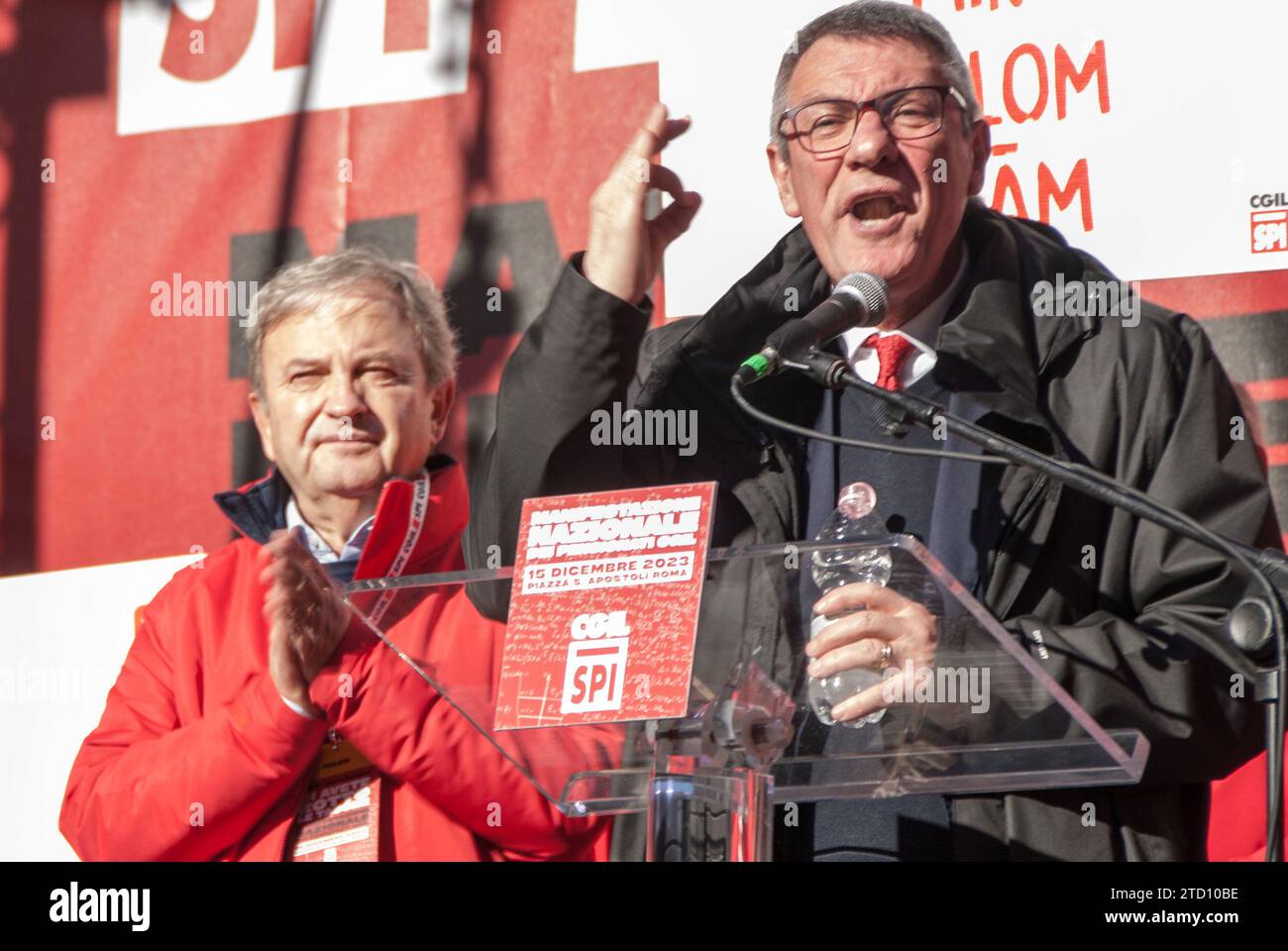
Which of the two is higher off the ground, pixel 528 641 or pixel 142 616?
pixel 142 616

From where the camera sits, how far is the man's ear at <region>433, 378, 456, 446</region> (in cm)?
321

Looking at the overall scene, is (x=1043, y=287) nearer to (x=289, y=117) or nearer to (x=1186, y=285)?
(x=1186, y=285)

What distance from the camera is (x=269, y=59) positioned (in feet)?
11.8

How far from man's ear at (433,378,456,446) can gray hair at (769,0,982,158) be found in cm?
74

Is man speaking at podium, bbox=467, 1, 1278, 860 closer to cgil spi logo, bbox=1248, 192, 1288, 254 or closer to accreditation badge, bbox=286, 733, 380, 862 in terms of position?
cgil spi logo, bbox=1248, 192, 1288, 254

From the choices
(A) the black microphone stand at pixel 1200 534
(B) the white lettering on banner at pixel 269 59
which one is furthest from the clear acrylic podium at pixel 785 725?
(B) the white lettering on banner at pixel 269 59

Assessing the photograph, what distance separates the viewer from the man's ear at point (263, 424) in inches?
129

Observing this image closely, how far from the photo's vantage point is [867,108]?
9.51 ft

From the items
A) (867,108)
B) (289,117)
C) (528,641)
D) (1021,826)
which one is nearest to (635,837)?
(1021,826)

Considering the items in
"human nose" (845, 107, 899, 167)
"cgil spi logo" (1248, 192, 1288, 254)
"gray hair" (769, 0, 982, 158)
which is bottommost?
"cgil spi logo" (1248, 192, 1288, 254)

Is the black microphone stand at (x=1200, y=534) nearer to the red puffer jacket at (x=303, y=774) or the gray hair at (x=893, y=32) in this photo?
the red puffer jacket at (x=303, y=774)

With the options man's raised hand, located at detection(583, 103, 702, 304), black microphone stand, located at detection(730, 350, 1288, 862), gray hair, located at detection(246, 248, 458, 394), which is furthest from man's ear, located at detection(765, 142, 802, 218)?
black microphone stand, located at detection(730, 350, 1288, 862)

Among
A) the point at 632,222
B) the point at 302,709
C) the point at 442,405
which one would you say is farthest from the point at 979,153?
the point at 302,709

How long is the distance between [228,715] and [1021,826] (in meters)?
1.23
